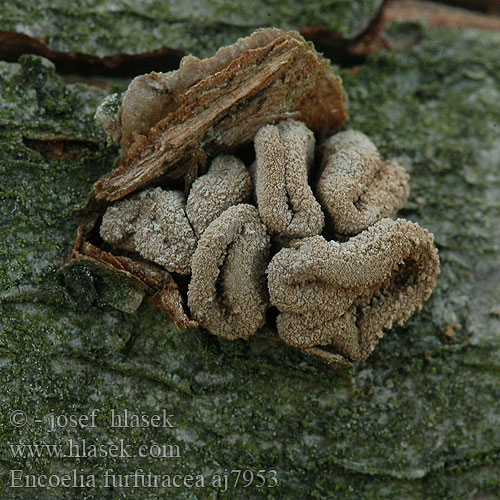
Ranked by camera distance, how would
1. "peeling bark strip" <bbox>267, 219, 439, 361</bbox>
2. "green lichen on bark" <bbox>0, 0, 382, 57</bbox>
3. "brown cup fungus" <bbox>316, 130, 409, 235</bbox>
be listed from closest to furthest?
"peeling bark strip" <bbox>267, 219, 439, 361</bbox> < "brown cup fungus" <bbox>316, 130, 409, 235</bbox> < "green lichen on bark" <bbox>0, 0, 382, 57</bbox>

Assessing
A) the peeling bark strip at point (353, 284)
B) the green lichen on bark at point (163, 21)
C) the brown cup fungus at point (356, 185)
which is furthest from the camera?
the green lichen on bark at point (163, 21)

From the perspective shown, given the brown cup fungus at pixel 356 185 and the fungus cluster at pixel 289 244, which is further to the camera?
the brown cup fungus at pixel 356 185

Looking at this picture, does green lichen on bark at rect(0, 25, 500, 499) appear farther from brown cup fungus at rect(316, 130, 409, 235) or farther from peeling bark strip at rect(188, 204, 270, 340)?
brown cup fungus at rect(316, 130, 409, 235)

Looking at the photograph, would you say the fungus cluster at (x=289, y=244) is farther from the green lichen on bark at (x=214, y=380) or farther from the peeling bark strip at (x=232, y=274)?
the green lichen on bark at (x=214, y=380)

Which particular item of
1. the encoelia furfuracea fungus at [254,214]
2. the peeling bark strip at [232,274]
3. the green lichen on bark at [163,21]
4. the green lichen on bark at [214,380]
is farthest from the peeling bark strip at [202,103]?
the green lichen on bark at [163,21]

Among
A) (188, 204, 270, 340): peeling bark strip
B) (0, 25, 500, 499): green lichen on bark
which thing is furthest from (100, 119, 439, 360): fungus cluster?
(0, 25, 500, 499): green lichen on bark

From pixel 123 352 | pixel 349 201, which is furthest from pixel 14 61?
pixel 349 201

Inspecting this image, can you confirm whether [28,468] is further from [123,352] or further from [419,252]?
[419,252]
